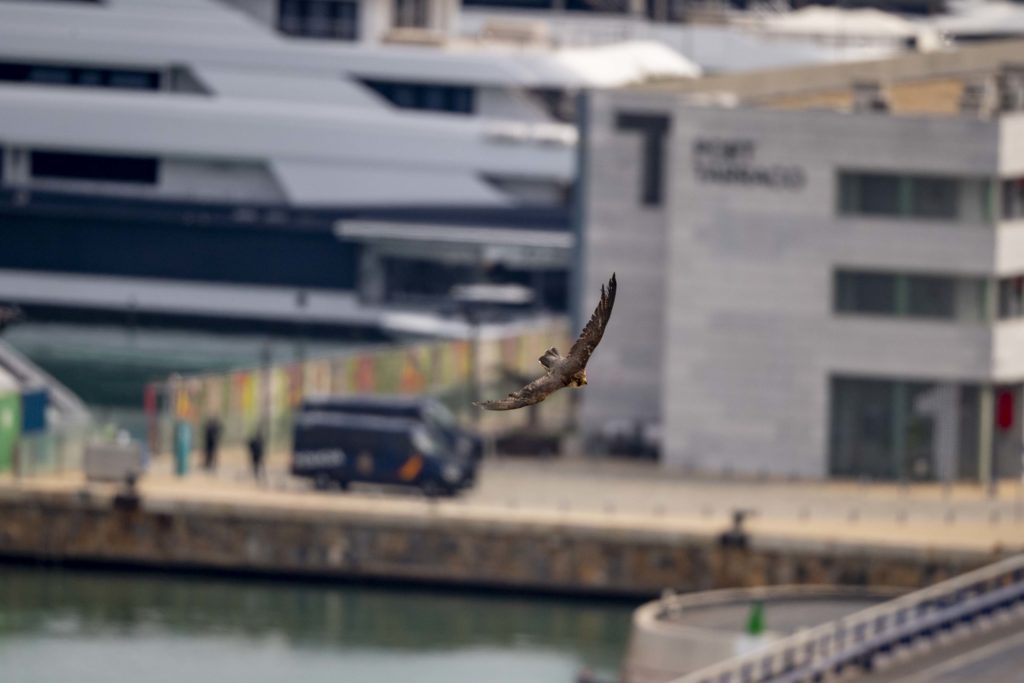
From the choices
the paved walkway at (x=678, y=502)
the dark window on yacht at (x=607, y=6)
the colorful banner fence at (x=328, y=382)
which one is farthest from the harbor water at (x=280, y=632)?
the dark window on yacht at (x=607, y=6)

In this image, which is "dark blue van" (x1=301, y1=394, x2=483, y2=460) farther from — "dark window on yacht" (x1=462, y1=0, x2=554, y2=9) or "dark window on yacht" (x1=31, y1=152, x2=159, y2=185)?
"dark window on yacht" (x1=462, y1=0, x2=554, y2=9)

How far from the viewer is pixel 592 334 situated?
18.6m

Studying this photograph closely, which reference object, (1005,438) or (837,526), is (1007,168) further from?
(837,526)

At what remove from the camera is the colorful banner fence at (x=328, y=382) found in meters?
61.3

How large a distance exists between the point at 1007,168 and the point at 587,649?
14.5 metres

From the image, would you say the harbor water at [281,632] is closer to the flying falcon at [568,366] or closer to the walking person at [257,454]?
the walking person at [257,454]

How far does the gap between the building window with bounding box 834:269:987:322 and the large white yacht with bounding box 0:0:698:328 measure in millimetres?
40888

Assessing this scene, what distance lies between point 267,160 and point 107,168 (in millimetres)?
5668

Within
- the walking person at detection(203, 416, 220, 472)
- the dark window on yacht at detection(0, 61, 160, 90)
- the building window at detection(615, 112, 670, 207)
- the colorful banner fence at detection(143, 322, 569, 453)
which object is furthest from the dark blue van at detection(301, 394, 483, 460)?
the dark window on yacht at detection(0, 61, 160, 90)

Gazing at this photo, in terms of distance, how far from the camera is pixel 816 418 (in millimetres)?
61562

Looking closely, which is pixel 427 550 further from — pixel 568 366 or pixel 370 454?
pixel 568 366

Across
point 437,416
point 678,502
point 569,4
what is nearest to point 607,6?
point 569,4

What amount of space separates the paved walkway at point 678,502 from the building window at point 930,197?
16.9 feet

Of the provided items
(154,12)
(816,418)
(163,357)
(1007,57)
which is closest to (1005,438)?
(816,418)
